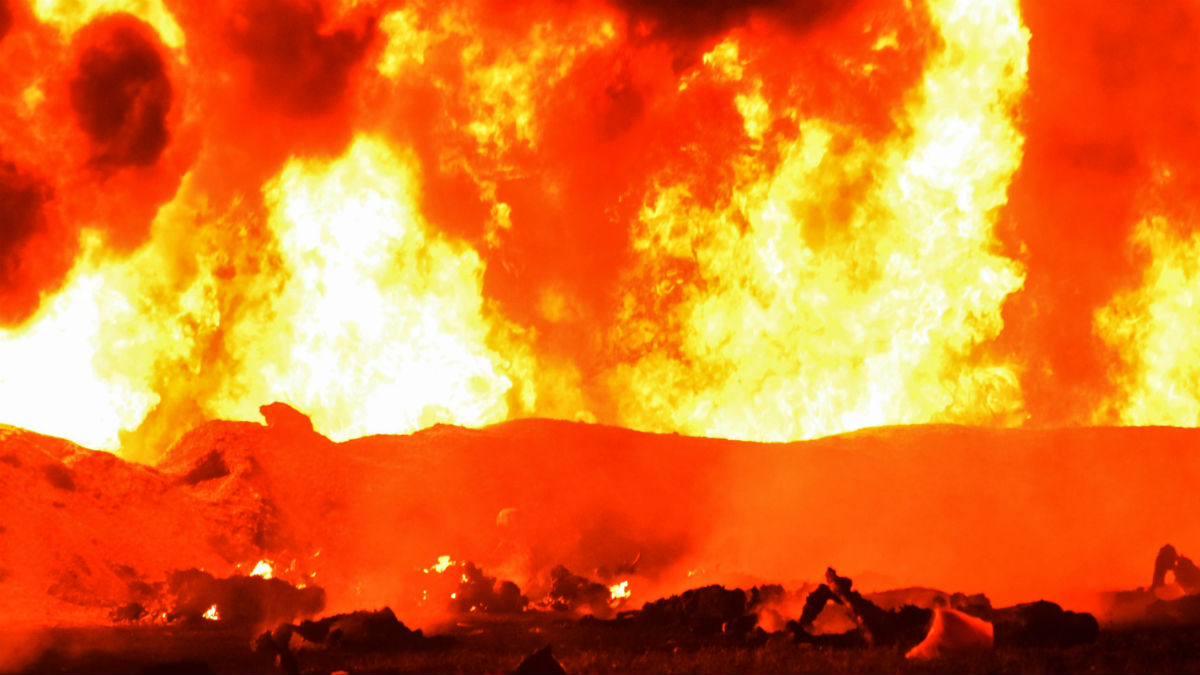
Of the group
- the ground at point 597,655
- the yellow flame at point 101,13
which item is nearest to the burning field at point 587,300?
the yellow flame at point 101,13

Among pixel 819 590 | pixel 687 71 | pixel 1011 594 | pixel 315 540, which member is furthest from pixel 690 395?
pixel 819 590

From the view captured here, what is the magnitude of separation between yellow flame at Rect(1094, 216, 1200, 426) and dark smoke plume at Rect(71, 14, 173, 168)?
4763 cm

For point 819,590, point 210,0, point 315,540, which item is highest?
point 210,0

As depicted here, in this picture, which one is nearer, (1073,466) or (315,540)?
(315,540)

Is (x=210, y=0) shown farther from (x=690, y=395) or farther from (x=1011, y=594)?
(x=1011, y=594)

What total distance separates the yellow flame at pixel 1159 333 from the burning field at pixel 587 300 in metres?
0.20

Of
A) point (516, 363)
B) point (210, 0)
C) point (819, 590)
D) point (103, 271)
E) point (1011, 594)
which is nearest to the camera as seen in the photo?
point (819, 590)

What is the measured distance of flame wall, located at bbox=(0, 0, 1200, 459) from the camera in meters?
57.2

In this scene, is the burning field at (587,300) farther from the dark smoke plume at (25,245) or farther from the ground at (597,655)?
the ground at (597,655)

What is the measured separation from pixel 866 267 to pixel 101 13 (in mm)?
35538

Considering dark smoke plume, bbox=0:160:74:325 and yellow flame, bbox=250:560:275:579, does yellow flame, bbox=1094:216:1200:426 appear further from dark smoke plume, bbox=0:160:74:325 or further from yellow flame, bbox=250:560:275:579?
dark smoke plume, bbox=0:160:74:325

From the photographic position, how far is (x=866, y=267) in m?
60.2

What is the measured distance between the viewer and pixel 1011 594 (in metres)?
31.1

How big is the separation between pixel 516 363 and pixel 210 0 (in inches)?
874
